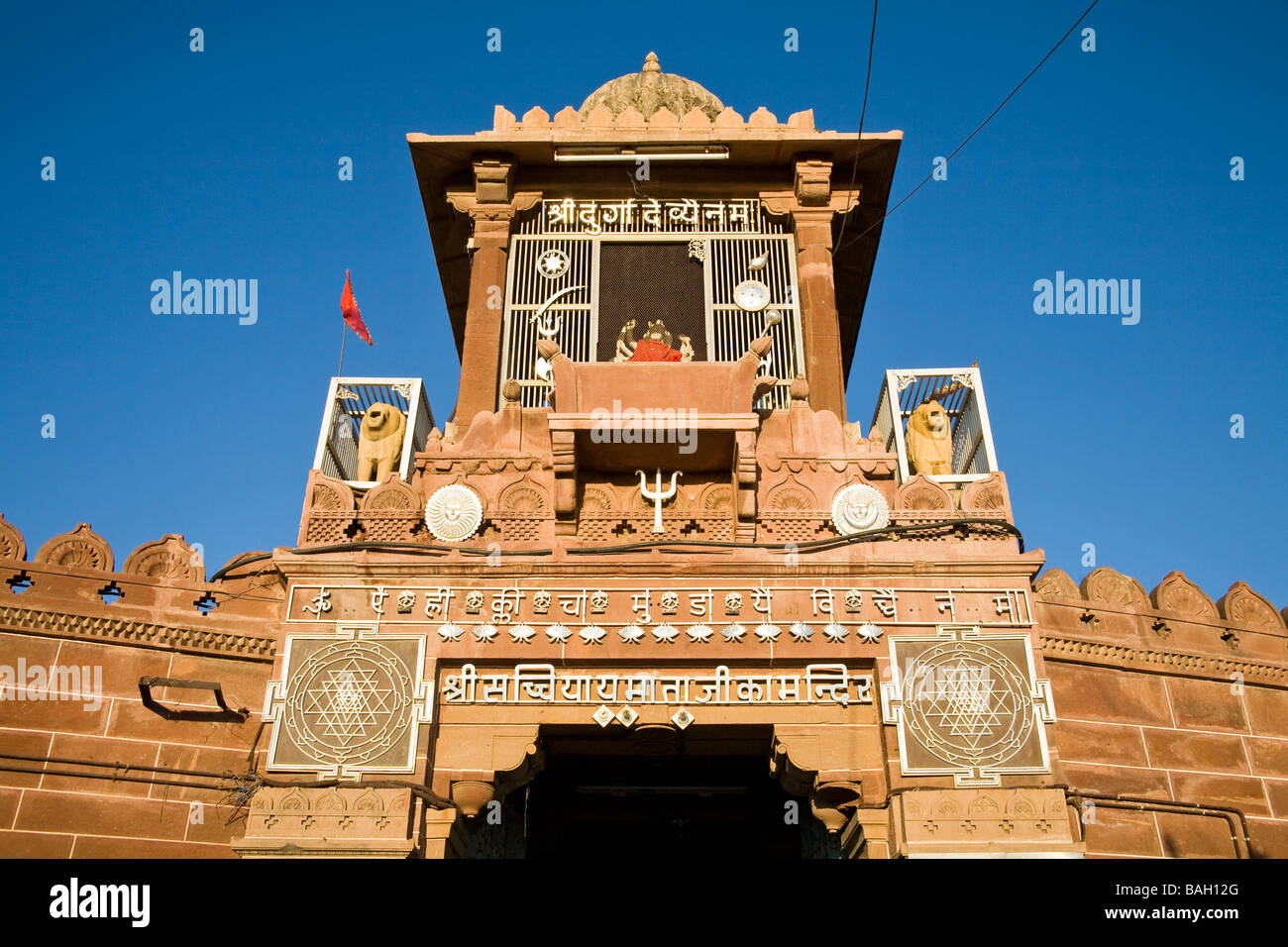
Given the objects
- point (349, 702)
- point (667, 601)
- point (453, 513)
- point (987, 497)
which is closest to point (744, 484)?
point (667, 601)

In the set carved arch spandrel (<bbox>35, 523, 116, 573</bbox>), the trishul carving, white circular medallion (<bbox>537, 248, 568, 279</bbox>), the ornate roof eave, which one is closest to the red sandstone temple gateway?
carved arch spandrel (<bbox>35, 523, 116, 573</bbox>)

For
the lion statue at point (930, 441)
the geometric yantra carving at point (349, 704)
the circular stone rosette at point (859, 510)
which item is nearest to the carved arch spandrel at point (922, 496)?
the circular stone rosette at point (859, 510)

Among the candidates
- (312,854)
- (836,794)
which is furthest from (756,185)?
(312,854)

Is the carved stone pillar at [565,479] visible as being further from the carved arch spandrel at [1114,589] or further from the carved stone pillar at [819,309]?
the carved arch spandrel at [1114,589]

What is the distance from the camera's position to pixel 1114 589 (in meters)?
12.2

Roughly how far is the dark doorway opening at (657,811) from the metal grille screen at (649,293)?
4.57m

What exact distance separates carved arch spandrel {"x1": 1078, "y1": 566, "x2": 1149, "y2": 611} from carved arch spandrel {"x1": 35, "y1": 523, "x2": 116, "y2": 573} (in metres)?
9.46

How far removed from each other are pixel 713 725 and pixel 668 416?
2.87m

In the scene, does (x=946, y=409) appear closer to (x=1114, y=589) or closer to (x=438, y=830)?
(x=1114, y=589)

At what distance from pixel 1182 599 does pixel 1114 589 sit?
0.69 m

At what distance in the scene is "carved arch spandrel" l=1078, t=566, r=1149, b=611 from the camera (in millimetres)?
12062

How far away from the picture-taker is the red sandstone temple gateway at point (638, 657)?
10562 millimetres

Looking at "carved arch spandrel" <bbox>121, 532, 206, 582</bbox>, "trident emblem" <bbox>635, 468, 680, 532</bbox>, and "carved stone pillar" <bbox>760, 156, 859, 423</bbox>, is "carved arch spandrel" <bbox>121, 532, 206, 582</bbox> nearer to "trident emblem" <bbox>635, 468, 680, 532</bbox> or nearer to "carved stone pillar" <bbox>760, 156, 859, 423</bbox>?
"trident emblem" <bbox>635, 468, 680, 532</bbox>
